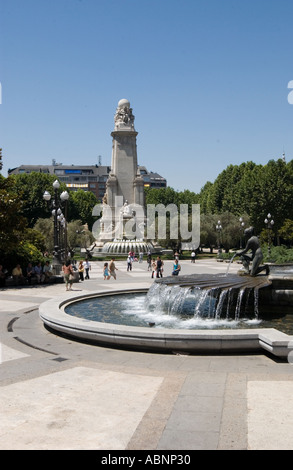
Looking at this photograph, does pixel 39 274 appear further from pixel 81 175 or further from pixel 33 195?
pixel 81 175

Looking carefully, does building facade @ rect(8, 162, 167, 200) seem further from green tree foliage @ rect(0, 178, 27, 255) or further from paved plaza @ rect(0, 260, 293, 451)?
paved plaza @ rect(0, 260, 293, 451)

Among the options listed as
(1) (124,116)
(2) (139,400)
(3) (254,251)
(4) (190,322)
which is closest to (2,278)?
(4) (190,322)

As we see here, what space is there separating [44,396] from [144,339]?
270 cm

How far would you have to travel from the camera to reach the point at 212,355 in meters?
8.23

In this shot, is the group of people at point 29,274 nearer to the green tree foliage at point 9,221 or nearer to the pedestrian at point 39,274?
the pedestrian at point 39,274

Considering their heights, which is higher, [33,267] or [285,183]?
[285,183]

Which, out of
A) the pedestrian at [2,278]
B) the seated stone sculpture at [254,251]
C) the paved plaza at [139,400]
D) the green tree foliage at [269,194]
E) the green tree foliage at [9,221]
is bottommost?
the paved plaza at [139,400]

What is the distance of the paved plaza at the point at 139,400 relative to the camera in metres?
4.77

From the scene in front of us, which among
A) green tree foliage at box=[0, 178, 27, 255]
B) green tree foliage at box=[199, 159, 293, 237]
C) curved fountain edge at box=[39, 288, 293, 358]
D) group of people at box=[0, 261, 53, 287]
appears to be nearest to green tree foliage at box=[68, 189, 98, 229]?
green tree foliage at box=[199, 159, 293, 237]

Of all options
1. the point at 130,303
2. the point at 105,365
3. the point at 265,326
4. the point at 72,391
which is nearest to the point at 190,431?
the point at 72,391

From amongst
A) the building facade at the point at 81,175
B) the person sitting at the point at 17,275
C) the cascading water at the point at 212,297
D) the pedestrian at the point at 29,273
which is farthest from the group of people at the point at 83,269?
the building facade at the point at 81,175
